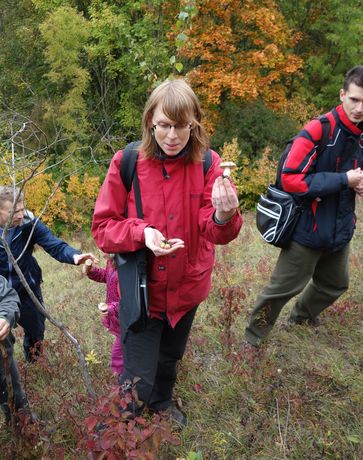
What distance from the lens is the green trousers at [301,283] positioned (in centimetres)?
305

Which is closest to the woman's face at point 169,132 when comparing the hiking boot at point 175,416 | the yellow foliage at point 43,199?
the hiking boot at point 175,416

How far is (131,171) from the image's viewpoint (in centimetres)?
218

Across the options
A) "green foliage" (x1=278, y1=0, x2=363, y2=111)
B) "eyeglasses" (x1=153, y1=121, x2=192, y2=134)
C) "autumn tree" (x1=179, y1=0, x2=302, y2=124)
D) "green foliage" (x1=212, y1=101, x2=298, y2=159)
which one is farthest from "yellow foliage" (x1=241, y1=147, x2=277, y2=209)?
"eyeglasses" (x1=153, y1=121, x2=192, y2=134)

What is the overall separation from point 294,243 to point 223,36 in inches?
479

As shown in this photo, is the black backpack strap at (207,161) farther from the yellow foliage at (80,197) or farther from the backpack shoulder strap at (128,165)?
the yellow foliage at (80,197)

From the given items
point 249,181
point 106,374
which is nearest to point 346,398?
point 106,374

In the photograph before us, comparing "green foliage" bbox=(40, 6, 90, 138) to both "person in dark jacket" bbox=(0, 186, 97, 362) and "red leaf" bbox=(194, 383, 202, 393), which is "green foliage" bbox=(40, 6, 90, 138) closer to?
"person in dark jacket" bbox=(0, 186, 97, 362)

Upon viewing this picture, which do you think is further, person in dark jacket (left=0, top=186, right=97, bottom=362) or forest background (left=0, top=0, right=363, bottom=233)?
forest background (left=0, top=0, right=363, bottom=233)

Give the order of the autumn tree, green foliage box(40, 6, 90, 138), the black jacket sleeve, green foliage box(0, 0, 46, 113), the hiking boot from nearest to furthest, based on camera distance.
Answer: the black jacket sleeve, the hiking boot, the autumn tree, green foliage box(40, 6, 90, 138), green foliage box(0, 0, 46, 113)

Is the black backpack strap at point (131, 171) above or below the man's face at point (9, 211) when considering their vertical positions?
above

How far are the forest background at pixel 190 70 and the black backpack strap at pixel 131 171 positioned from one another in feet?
34.7

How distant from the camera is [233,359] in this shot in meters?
3.16

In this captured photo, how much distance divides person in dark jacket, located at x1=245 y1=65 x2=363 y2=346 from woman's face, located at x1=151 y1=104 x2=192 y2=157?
38.3 inches

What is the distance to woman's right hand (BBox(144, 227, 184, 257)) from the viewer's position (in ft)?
6.45
